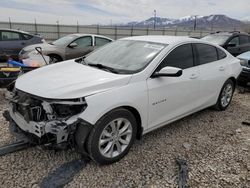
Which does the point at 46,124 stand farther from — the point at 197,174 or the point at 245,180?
the point at 245,180

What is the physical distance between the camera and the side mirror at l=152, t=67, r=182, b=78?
121 inches

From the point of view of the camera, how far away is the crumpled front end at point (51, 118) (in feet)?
8.20

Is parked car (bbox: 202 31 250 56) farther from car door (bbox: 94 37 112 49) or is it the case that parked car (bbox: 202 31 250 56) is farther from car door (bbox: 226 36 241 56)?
car door (bbox: 94 37 112 49)

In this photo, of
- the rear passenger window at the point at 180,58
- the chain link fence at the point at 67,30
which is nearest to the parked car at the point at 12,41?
the rear passenger window at the point at 180,58

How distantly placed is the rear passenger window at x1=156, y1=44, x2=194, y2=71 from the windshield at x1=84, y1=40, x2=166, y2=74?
0.60 ft

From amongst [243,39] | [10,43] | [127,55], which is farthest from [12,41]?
[243,39]

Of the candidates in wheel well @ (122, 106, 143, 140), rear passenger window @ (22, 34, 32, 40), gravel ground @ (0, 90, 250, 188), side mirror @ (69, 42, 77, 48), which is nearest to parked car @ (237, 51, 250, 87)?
gravel ground @ (0, 90, 250, 188)

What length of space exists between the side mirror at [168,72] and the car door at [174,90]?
7cm

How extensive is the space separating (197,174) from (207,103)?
183 centimetres

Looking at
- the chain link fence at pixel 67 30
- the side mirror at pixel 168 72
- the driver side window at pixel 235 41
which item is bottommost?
the side mirror at pixel 168 72

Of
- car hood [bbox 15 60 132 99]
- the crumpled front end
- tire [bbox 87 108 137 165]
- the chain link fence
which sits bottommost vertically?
tire [bbox 87 108 137 165]

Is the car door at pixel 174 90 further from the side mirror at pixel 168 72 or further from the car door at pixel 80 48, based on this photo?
the car door at pixel 80 48

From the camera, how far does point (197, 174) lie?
286cm

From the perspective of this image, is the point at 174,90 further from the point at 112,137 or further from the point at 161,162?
the point at 112,137
